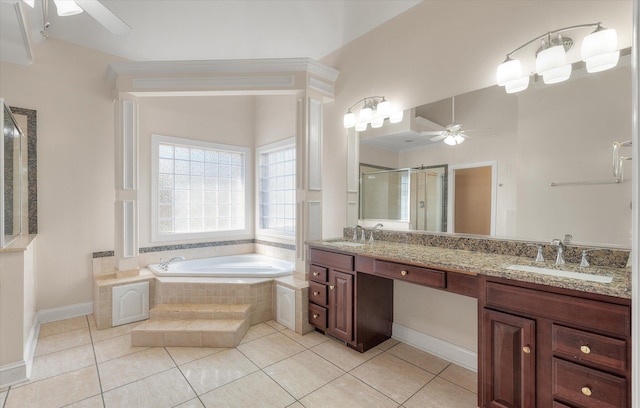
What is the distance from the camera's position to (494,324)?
4.99ft

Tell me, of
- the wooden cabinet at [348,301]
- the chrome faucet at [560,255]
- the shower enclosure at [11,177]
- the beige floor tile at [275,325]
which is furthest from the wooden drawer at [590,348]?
the shower enclosure at [11,177]

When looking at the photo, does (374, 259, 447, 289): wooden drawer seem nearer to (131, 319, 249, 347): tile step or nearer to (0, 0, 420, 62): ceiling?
(131, 319, 249, 347): tile step

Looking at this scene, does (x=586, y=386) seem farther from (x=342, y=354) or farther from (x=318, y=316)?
(x=318, y=316)

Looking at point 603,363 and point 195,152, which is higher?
point 195,152

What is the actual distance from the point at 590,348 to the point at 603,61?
1510mm

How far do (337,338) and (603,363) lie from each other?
1810 mm

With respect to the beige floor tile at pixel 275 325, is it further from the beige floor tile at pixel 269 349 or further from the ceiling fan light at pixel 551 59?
the ceiling fan light at pixel 551 59

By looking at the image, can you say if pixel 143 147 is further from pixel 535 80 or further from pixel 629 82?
pixel 629 82

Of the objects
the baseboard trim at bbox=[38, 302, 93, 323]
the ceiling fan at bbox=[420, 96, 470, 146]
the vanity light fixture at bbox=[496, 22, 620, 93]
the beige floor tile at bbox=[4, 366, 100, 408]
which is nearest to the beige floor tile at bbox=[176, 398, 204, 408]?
the beige floor tile at bbox=[4, 366, 100, 408]

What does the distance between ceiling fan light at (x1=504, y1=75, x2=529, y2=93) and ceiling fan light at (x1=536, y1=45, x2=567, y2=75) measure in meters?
0.14

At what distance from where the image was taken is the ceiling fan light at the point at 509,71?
1825 mm

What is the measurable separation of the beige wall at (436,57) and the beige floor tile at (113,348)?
216 cm

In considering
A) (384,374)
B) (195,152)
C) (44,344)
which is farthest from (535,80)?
(44,344)

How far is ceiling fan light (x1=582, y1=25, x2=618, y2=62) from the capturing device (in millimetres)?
1519
